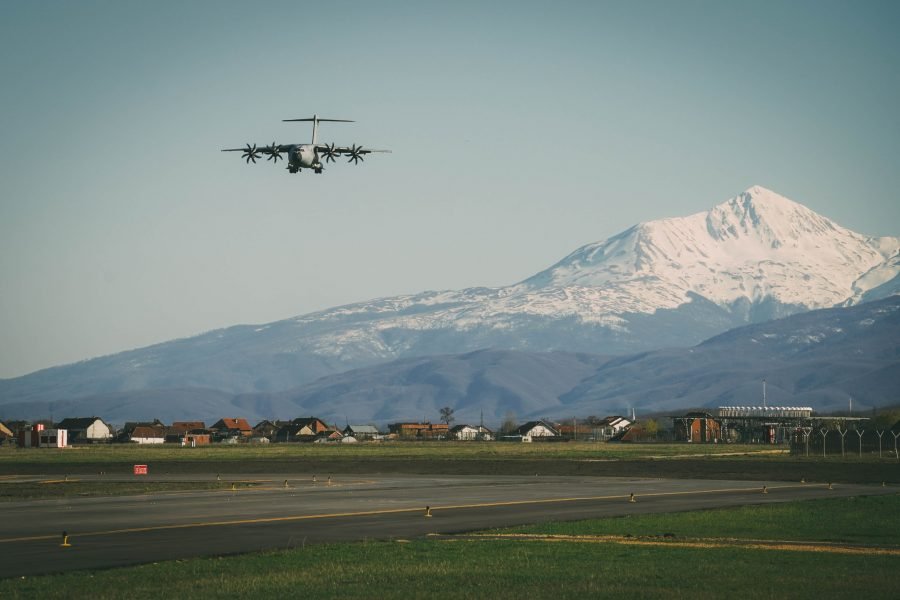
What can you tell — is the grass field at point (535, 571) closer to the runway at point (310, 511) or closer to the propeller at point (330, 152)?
the runway at point (310, 511)

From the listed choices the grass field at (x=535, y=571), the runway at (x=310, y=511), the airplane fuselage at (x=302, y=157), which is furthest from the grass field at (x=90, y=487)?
the grass field at (x=535, y=571)

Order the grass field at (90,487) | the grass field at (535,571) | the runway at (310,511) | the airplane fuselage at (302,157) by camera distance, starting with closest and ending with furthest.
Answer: the grass field at (535,571), the runway at (310,511), the grass field at (90,487), the airplane fuselage at (302,157)

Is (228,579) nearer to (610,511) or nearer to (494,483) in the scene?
(610,511)

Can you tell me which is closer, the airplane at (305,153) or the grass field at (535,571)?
the grass field at (535,571)

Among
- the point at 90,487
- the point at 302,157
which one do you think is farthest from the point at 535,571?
the point at 90,487

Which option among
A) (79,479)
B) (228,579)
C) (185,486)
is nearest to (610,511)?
(228,579)

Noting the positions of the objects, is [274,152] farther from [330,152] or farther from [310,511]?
[310,511]
